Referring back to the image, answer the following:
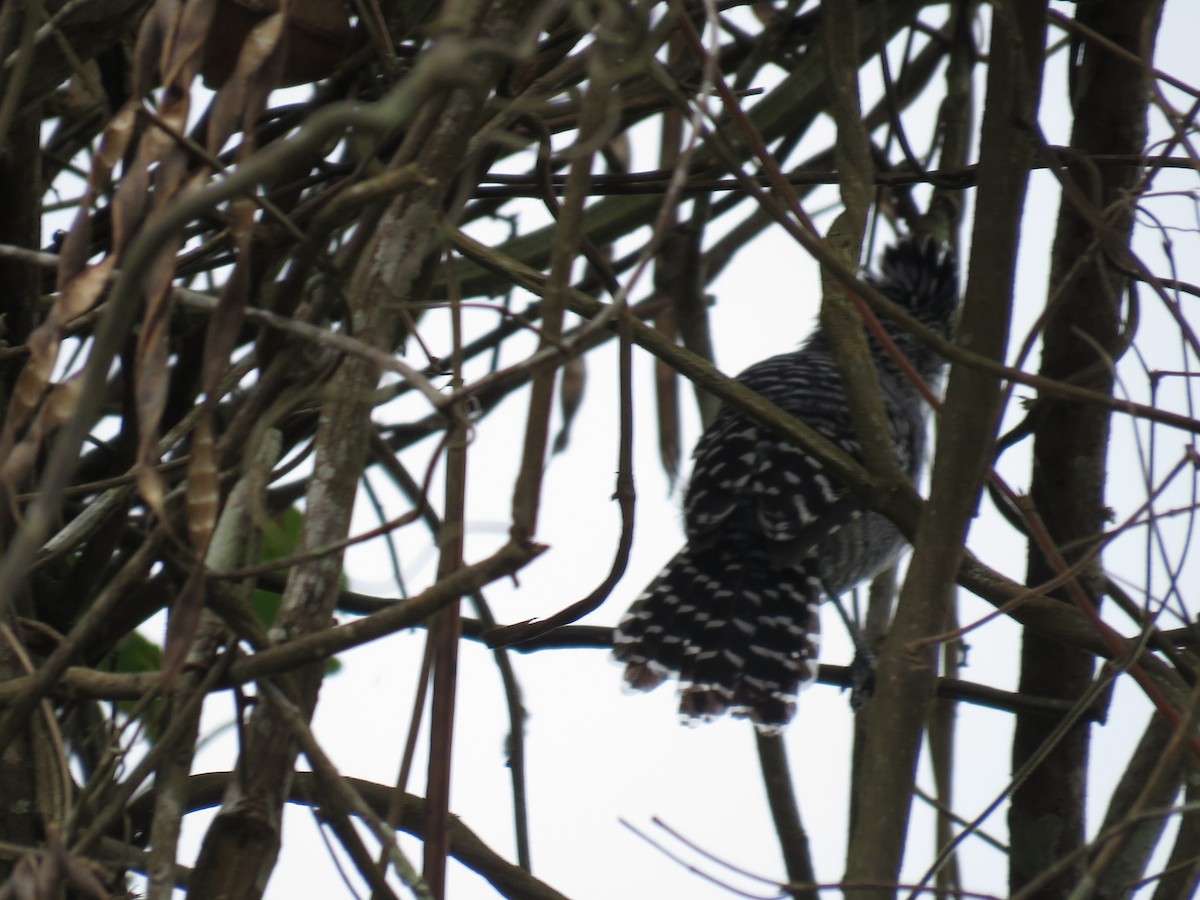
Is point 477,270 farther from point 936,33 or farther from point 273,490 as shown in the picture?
point 936,33

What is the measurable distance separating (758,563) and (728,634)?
0.31 metres

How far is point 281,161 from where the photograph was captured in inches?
36.1

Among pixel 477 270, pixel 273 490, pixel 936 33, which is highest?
pixel 936 33

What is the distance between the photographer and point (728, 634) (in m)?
3.30

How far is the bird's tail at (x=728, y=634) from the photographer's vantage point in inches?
124

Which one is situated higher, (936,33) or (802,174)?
(936,33)

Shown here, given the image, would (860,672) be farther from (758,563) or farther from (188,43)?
(188,43)

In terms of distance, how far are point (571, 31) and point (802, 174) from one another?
463mm

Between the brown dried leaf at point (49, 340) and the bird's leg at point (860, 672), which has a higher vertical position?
the bird's leg at point (860, 672)

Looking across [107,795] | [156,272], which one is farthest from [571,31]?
[107,795]

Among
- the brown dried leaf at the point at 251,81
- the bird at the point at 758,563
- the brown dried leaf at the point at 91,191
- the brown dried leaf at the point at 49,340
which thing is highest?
the bird at the point at 758,563

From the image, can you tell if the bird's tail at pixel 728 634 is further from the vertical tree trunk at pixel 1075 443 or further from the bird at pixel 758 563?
the vertical tree trunk at pixel 1075 443

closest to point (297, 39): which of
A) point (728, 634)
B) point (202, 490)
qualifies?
point (202, 490)

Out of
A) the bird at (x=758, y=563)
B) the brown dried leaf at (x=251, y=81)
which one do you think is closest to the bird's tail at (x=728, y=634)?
the bird at (x=758, y=563)
